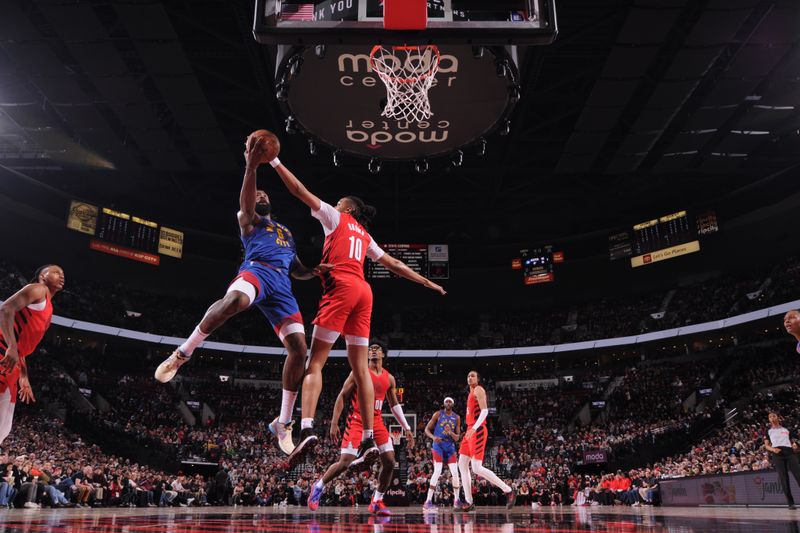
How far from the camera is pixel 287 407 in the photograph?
5.32 meters

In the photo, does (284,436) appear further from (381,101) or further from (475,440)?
(381,101)

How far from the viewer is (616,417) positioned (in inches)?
1104

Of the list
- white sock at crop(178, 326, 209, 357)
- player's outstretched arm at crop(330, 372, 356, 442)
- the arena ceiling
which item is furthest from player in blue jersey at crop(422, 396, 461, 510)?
the arena ceiling

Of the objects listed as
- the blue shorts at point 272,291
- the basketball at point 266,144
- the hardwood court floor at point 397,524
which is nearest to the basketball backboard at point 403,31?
the basketball at point 266,144

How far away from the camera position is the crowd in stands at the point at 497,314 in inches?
1077

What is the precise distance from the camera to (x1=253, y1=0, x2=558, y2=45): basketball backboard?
6.86 metres

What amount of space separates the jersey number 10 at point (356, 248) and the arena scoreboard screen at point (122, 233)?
78.3 ft

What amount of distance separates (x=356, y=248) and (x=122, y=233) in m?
24.4

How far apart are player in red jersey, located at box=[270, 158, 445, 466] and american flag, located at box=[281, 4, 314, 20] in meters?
2.76

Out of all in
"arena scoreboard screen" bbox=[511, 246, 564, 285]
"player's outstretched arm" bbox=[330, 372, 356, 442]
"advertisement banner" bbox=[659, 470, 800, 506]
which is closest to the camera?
"player's outstretched arm" bbox=[330, 372, 356, 442]

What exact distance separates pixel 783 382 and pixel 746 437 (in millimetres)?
6623

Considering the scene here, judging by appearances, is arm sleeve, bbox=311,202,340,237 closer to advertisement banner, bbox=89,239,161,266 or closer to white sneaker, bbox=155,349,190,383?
white sneaker, bbox=155,349,190,383

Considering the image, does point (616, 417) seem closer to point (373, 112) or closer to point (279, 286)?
point (373, 112)

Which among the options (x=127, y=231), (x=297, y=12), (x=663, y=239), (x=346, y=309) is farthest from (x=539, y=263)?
(x=346, y=309)
